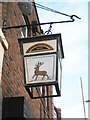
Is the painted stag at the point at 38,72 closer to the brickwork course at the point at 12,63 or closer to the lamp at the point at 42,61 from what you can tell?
the lamp at the point at 42,61

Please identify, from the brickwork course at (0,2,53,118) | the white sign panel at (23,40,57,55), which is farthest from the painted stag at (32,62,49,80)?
the brickwork course at (0,2,53,118)

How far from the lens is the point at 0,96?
544cm

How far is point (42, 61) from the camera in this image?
17.8 feet

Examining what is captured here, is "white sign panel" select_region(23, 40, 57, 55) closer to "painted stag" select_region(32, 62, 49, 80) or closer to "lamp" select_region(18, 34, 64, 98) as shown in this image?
"lamp" select_region(18, 34, 64, 98)

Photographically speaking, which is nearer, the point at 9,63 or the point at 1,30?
the point at 1,30

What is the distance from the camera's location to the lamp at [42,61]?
5273mm

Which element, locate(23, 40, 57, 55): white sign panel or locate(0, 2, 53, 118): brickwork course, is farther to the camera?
locate(0, 2, 53, 118): brickwork course

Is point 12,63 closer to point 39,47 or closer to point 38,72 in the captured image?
point 39,47

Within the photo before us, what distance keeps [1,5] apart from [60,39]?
152 centimetres

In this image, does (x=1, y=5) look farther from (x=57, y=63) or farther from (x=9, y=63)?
(x=57, y=63)

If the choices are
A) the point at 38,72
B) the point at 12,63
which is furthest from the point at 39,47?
the point at 12,63

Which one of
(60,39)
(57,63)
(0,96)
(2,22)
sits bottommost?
(0,96)

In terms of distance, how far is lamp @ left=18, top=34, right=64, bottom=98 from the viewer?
5273 millimetres

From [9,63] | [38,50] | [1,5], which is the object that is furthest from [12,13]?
[38,50]
